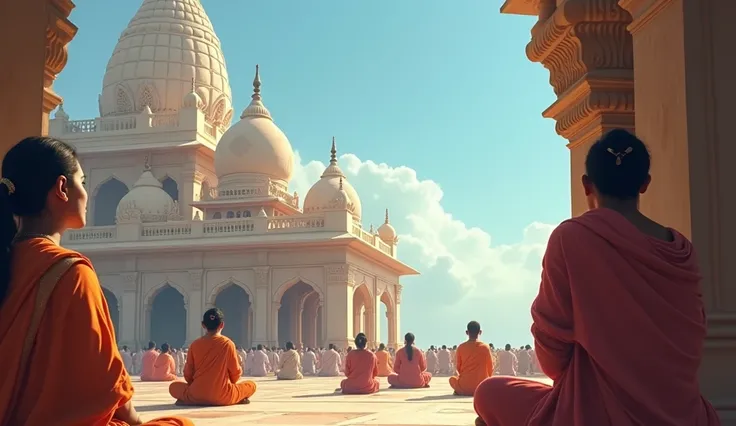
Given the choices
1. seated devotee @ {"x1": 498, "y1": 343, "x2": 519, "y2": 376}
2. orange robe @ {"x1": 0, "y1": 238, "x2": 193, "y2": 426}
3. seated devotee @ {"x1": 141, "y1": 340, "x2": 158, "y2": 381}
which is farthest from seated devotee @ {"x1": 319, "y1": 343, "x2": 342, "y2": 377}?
orange robe @ {"x1": 0, "y1": 238, "x2": 193, "y2": 426}

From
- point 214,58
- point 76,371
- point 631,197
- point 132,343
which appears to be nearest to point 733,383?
point 631,197

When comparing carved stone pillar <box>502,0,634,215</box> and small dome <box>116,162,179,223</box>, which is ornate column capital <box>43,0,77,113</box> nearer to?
carved stone pillar <box>502,0,634,215</box>

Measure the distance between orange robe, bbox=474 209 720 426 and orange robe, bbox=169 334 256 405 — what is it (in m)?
6.58

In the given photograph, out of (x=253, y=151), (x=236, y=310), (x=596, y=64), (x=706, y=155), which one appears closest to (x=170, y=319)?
(x=236, y=310)

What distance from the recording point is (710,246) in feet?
14.2

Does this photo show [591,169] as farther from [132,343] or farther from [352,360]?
[132,343]

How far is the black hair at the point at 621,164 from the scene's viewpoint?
3.56 meters

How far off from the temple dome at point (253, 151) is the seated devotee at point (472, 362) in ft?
65.3

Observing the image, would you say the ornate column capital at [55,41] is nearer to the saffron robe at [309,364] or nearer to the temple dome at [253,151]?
the saffron robe at [309,364]

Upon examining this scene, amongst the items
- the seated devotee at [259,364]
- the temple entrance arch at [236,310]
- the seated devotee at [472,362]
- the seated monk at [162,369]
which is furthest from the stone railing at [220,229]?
the seated devotee at [472,362]

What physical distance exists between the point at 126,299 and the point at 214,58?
1171 centimetres

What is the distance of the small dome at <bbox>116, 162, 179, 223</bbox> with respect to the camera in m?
30.2

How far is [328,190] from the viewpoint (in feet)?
103

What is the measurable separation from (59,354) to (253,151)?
28777 mm
